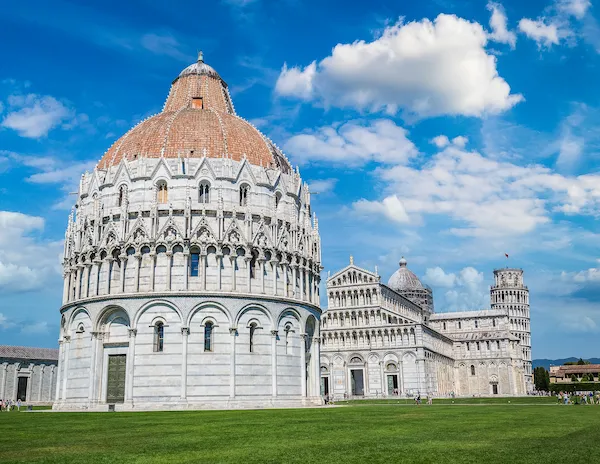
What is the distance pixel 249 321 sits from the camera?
163 ft

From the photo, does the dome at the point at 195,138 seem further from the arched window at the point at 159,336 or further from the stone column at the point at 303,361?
the stone column at the point at 303,361

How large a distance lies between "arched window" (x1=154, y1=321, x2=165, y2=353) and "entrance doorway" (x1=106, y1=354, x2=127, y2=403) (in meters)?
3.05

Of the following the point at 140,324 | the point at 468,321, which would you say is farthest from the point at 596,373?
the point at 140,324

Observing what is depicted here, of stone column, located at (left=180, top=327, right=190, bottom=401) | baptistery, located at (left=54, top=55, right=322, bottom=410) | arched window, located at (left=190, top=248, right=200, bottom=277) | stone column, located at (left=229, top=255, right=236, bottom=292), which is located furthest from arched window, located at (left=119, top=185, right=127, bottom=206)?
stone column, located at (left=180, top=327, right=190, bottom=401)

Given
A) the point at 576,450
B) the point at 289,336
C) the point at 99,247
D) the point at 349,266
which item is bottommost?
the point at 576,450

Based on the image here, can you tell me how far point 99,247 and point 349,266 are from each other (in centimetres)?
6339

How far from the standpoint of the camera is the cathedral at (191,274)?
1891 inches

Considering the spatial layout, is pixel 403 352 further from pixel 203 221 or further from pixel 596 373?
pixel 596 373

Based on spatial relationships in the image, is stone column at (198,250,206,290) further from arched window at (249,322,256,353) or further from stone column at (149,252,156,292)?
arched window at (249,322,256,353)

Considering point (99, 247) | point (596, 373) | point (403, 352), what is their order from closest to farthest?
point (99, 247) < point (403, 352) < point (596, 373)

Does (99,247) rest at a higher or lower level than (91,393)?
higher

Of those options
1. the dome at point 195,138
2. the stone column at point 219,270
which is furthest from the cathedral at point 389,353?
the stone column at point 219,270

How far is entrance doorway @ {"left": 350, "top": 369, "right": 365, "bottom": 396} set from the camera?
10562cm

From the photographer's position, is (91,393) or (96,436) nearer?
(96,436)
